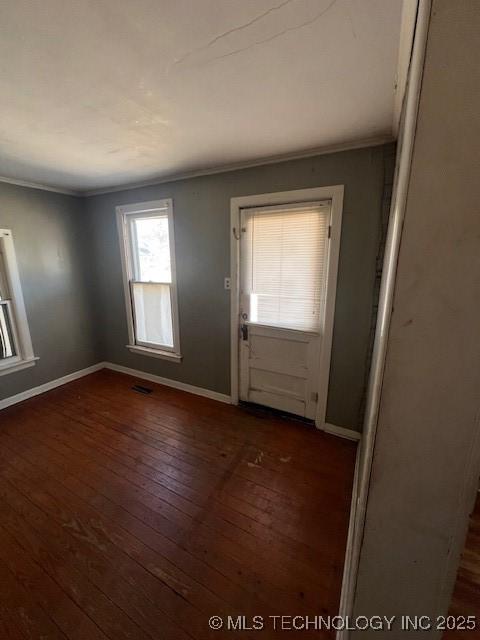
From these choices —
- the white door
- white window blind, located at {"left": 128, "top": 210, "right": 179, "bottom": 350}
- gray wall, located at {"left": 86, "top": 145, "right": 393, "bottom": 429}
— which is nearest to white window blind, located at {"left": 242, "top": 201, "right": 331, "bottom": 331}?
the white door

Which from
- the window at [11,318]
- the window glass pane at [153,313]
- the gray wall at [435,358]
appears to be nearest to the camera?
the gray wall at [435,358]

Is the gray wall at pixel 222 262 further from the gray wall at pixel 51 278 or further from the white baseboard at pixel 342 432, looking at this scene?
the gray wall at pixel 51 278

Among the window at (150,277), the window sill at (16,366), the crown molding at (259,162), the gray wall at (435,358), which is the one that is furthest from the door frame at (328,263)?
the window sill at (16,366)

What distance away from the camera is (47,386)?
310cm

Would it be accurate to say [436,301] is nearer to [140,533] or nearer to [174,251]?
[140,533]

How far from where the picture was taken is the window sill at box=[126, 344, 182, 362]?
3.04 metres

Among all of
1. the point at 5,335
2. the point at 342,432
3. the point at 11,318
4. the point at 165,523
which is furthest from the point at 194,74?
the point at 5,335

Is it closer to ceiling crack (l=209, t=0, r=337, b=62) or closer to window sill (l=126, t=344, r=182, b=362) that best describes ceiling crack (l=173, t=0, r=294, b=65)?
ceiling crack (l=209, t=0, r=337, b=62)

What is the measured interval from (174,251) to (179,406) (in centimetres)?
168

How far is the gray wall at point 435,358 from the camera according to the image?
1.34 feet

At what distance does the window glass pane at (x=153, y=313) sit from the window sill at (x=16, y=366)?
3.83ft

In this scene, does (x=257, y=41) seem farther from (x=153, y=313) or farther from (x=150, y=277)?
(x=153, y=313)

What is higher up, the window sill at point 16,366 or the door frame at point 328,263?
the door frame at point 328,263

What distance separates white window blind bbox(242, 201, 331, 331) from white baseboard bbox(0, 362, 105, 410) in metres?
2.63
